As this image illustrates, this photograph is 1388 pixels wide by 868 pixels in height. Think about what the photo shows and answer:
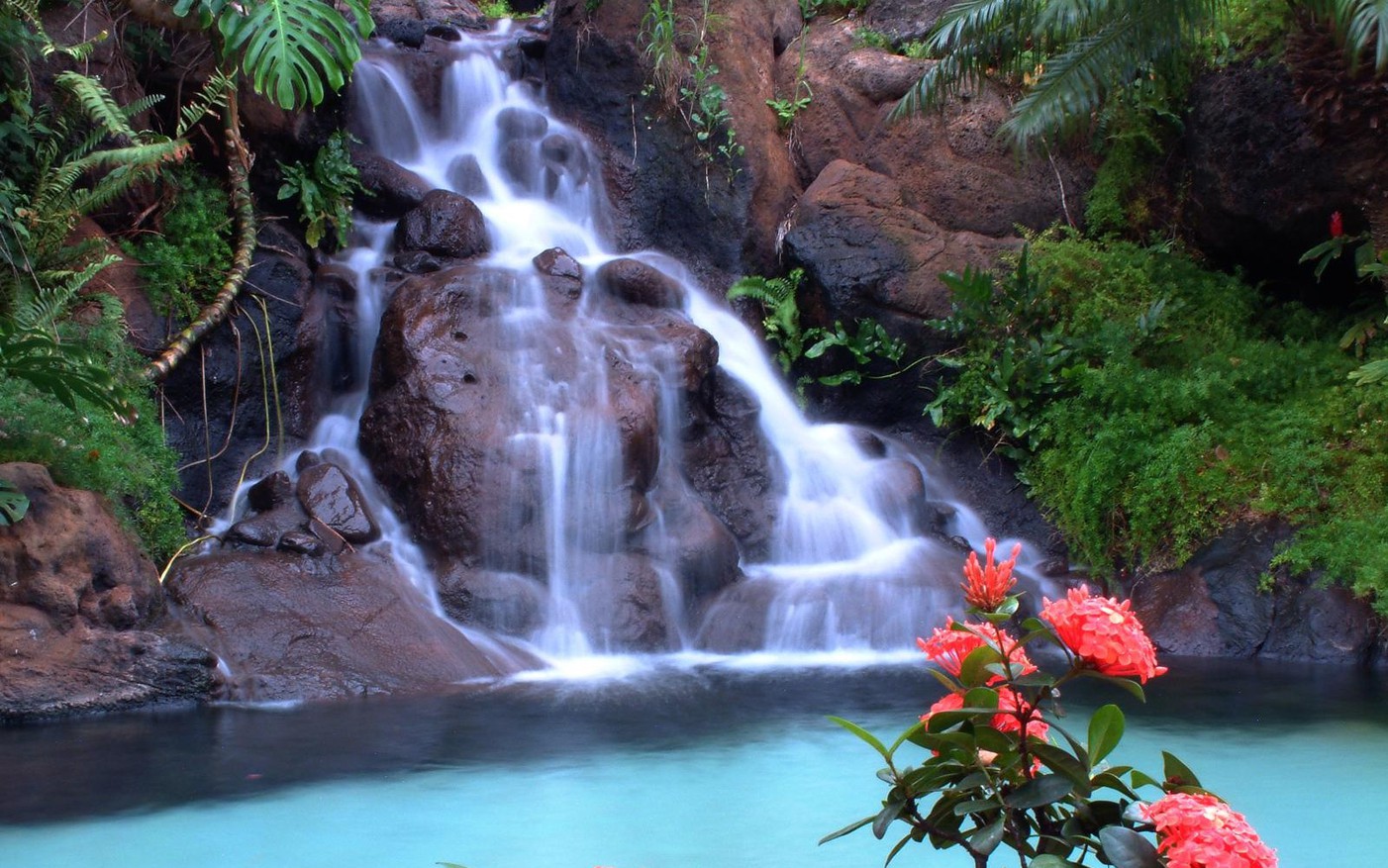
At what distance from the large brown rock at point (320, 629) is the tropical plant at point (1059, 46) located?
623 centimetres

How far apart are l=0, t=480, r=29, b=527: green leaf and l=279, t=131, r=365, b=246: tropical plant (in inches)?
166

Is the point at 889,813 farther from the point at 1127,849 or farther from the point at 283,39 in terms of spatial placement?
the point at 283,39

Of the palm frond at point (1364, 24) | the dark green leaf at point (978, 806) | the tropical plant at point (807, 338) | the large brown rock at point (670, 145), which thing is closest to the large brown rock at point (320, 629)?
the tropical plant at point (807, 338)

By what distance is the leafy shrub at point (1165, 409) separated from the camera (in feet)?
27.1

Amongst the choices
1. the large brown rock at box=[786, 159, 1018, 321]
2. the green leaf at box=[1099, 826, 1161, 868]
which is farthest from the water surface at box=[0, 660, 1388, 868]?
the large brown rock at box=[786, 159, 1018, 321]

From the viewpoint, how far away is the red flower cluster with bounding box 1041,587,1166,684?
175cm

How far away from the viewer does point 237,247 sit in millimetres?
9445

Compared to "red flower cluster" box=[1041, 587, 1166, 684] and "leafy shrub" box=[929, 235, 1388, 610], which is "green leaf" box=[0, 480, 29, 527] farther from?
"leafy shrub" box=[929, 235, 1388, 610]

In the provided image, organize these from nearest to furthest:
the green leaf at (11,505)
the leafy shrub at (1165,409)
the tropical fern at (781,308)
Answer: the green leaf at (11,505) < the leafy shrub at (1165,409) < the tropical fern at (781,308)

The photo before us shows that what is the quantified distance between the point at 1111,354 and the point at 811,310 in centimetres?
286

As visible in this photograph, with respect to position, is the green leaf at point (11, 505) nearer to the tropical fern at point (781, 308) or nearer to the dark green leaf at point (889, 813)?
the dark green leaf at point (889, 813)

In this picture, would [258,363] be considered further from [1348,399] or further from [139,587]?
[1348,399]

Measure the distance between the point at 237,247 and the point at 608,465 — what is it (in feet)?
12.0

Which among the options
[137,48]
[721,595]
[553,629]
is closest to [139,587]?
[553,629]
